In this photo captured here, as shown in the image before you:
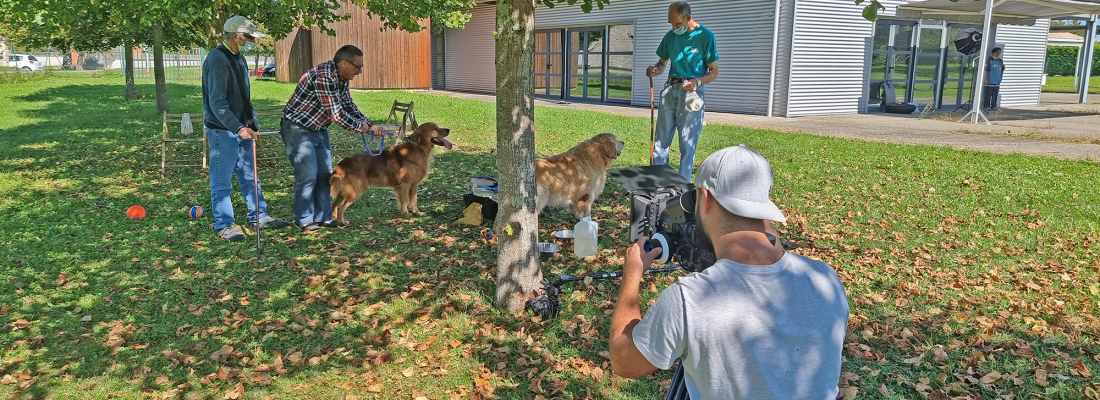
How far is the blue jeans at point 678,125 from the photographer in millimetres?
6809

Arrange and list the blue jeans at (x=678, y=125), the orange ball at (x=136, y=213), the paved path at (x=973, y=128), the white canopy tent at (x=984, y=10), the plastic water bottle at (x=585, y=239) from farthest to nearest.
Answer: the white canopy tent at (x=984, y=10)
the paved path at (x=973, y=128)
the orange ball at (x=136, y=213)
the blue jeans at (x=678, y=125)
the plastic water bottle at (x=585, y=239)

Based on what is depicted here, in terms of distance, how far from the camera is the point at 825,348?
1.81 m

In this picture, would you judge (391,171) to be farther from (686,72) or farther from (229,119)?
(686,72)

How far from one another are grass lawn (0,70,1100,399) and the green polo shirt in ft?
5.10

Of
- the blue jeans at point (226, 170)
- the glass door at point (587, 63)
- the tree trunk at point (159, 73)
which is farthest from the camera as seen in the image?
the glass door at point (587, 63)

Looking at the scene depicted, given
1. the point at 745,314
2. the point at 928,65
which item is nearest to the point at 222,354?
the point at 745,314

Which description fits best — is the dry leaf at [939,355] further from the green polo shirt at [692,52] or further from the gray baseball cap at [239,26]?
the gray baseball cap at [239,26]

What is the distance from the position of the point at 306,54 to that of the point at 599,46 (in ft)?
53.3

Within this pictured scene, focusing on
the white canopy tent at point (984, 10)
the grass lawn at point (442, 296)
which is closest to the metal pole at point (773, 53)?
the white canopy tent at point (984, 10)

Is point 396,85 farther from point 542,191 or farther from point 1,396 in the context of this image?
point 1,396

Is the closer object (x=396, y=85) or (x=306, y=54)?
(x=396, y=85)

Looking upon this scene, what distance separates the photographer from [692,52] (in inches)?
266

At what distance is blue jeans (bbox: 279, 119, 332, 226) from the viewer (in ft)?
20.2

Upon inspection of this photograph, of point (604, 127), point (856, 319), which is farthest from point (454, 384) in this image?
point (604, 127)
